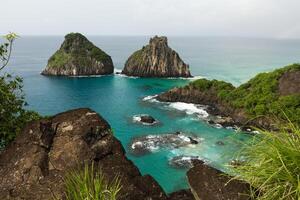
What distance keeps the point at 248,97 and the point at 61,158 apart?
76.1 m

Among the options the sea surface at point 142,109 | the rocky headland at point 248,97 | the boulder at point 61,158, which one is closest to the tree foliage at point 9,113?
the boulder at point 61,158

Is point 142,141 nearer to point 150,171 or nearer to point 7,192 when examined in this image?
point 150,171

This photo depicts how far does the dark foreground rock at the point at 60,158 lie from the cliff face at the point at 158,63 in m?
135

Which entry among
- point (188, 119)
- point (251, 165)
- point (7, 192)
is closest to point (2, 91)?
point (7, 192)

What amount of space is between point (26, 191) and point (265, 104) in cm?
7503

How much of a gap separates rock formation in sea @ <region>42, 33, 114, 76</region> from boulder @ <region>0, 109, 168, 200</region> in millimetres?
146433

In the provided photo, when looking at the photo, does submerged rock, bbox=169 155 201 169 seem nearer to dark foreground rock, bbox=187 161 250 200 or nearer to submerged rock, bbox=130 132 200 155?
submerged rock, bbox=130 132 200 155

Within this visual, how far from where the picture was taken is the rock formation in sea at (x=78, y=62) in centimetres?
15675

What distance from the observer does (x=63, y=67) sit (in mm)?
156500

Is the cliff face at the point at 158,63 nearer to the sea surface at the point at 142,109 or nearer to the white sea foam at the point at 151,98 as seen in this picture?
the sea surface at the point at 142,109

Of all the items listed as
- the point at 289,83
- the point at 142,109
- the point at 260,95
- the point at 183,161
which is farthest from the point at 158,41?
the point at 183,161

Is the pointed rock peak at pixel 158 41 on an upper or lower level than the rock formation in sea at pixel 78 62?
upper

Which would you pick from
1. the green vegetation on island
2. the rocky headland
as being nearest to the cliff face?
the rocky headland

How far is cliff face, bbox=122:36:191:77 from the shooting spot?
488 ft
